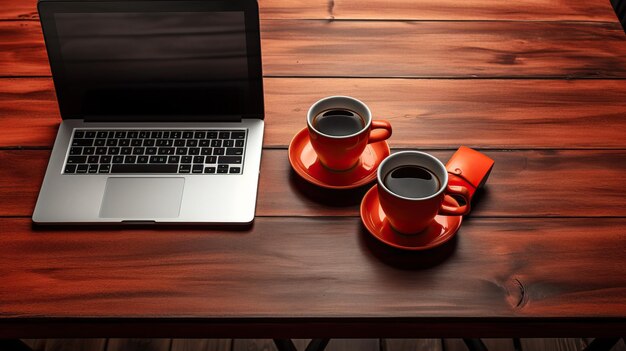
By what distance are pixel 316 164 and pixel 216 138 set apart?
6.3 inches

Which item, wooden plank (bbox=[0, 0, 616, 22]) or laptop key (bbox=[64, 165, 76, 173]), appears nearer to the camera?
laptop key (bbox=[64, 165, 76, 173])

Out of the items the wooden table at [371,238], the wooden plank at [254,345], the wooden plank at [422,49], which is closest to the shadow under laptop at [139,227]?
the wooden table at [371,238]

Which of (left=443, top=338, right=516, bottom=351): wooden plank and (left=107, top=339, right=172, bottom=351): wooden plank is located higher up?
(left=443, top=338, right=516, bottom=351): wooden plank

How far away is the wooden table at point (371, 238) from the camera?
0.90 meters

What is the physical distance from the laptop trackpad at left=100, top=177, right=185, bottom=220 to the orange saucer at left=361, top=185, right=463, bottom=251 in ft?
0.89

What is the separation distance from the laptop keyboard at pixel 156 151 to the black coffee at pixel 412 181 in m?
0.23

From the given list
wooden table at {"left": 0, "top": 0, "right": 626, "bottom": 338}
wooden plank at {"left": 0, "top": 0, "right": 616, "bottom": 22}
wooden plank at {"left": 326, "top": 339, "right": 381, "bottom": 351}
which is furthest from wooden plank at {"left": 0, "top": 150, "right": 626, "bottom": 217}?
wooden plank at {"left": 326, "top": 339, "right": 381, "bottom": 351}

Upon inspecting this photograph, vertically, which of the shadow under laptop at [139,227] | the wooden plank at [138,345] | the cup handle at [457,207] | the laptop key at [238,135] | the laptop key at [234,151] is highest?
the cup handle at [457,207]

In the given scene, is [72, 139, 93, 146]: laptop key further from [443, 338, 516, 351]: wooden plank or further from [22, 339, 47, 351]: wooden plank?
[443, 338, 516, 351]: wooden plank

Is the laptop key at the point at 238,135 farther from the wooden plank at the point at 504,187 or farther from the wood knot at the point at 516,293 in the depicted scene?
the wood knot at the point at 516,293

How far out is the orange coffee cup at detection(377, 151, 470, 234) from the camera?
0.91 metres

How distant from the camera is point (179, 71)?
3.51ft

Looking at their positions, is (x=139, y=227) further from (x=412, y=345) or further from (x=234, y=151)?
(x=412, y=345)

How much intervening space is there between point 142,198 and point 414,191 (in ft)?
1.27
